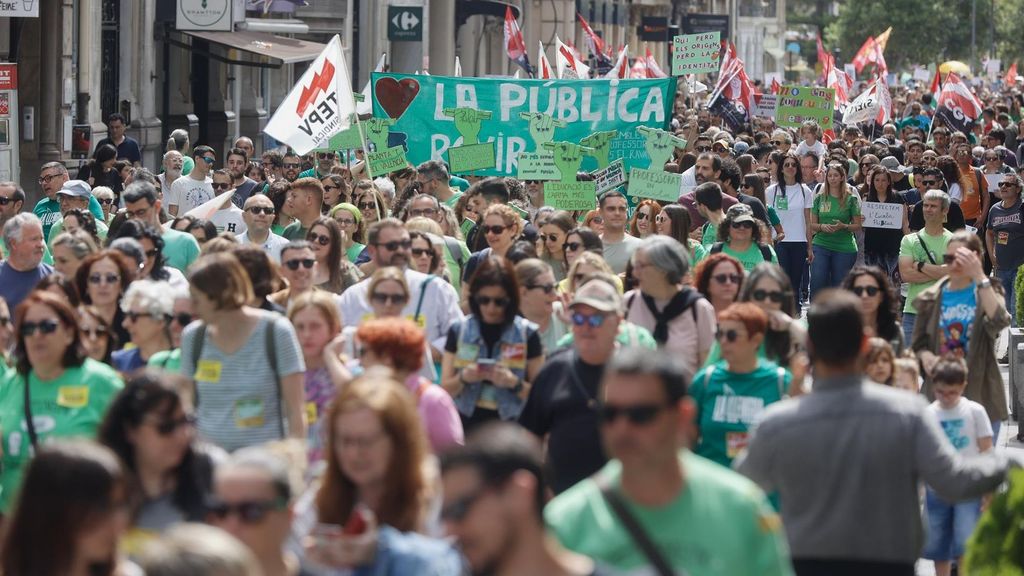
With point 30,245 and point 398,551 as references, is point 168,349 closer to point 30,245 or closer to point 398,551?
point 30,245

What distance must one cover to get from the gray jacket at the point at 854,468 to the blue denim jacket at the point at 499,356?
2276 mm

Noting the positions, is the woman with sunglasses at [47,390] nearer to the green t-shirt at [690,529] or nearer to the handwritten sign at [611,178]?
the green t-shirt at [690,529]

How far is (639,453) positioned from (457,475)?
0.48 metres

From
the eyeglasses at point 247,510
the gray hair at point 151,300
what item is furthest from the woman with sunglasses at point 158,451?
the gray hair at point 151,300

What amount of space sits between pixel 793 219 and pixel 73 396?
10.7 meters

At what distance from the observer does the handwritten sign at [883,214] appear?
16.1 meters

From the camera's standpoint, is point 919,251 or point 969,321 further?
point 919,251

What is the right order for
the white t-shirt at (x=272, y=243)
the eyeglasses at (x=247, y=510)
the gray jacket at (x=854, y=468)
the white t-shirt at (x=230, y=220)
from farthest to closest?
the white t-shirt at (x=230, y=220) < the white t-shirt at (x=272, y=243) < the gray jacket at (x=854, y=468) < the eyeglasses at (x=247, y=510)

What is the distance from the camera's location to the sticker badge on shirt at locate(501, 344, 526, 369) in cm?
785

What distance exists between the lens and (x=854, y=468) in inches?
215

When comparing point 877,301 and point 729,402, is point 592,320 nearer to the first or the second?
point 729,402

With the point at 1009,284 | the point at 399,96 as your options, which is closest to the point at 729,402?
the point at 1009,284

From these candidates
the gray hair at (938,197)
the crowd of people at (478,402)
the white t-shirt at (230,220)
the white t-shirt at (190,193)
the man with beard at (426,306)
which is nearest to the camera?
the crowd of people at (478,402)

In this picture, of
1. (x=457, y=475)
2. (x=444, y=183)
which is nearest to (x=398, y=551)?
(x=457, y=475)
